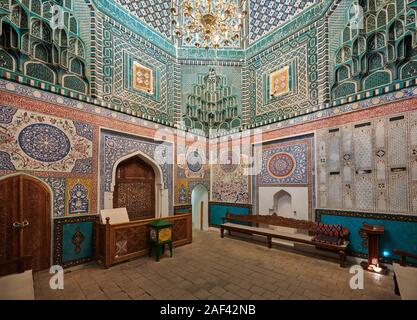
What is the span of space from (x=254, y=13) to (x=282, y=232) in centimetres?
814

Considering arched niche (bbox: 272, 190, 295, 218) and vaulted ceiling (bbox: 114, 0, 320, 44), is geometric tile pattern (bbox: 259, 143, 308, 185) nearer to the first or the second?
arched niche (bbox: 272, 190, 295, 218)

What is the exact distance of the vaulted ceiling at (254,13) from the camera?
21.3ft

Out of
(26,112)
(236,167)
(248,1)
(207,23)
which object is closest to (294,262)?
(236,167)

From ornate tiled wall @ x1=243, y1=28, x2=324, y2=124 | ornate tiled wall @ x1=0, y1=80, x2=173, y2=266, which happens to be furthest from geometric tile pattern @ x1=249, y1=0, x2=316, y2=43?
ornate tiled wall @ x1=0, y1=80, x2=173, y2=266

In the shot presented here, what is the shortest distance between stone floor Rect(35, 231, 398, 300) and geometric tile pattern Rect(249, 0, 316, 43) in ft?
25.0

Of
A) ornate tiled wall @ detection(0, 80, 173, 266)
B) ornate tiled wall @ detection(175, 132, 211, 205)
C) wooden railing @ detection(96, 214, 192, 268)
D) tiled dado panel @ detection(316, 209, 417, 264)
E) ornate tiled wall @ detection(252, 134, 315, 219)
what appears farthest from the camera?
ornate tiled wall @ detection(175, 132, 211, 205)

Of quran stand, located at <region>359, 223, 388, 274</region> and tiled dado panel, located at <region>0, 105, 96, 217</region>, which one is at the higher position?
tiled dado panel, located at <region>0, 105, 96, 217</region>

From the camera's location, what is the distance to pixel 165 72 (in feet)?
23.8

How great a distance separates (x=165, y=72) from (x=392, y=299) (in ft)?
27.1

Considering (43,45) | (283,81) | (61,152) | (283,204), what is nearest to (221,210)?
(283,204)

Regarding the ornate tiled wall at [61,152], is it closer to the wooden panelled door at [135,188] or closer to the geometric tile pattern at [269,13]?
the wooden panelled door at [135,188]

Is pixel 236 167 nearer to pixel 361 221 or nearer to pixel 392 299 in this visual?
pixel 361 221

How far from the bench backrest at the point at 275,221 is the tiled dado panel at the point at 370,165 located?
2.29 ft

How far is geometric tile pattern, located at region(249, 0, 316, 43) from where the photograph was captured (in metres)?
6.57
